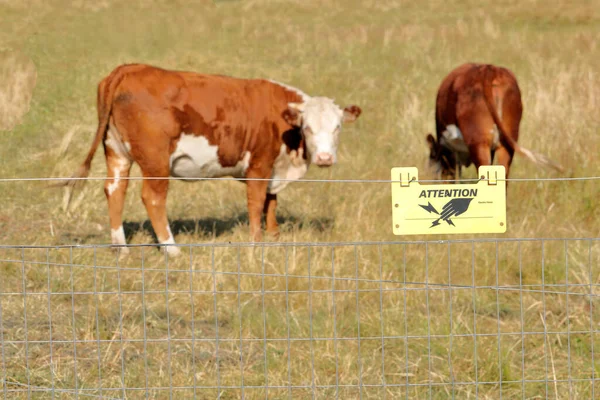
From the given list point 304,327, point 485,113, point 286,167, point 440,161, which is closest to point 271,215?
point 286,167

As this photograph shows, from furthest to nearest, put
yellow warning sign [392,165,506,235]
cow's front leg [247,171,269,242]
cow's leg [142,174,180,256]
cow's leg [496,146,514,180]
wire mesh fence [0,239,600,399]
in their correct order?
cow's leg [496,146,514,180] → cow's front leg [247,171,269,242] → cow's leg [142,174,180,256] → wire mesh fence [0,239,600,399] → yellow warning sign [392,165,506,235]

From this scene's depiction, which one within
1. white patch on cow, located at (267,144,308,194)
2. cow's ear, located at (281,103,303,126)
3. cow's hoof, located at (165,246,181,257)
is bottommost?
cow's hoof, located at (165,246,181,257)

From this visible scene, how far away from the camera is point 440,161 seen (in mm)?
10039

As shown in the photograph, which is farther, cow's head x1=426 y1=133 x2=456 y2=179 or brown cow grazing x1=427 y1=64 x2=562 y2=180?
cow's head x1=426 y1=133 x2=456 y2=179

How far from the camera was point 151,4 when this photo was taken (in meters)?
16.7

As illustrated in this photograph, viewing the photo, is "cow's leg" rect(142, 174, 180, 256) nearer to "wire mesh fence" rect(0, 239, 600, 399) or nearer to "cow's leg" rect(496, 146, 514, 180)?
"wire mesh fence" rect(0, 239, 600, 399)

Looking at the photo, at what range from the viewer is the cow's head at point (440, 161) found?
9922 millimetres

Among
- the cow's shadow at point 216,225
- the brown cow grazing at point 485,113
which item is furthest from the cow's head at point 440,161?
the cow's shadow at point 216,225

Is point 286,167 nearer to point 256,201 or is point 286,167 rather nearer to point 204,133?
point 256,201

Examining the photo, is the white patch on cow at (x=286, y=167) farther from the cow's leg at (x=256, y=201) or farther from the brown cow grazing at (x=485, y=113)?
the brown cow grazing at (x=485, y=113)

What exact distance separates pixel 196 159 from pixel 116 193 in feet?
2.38

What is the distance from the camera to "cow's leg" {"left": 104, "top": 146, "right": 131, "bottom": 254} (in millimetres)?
7895

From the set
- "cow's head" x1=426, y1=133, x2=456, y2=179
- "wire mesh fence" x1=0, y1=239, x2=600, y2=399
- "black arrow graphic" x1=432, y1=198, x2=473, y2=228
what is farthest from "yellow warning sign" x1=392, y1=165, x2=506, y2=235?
"cow's head" x1=426, y1=133, x2=456, y2=179

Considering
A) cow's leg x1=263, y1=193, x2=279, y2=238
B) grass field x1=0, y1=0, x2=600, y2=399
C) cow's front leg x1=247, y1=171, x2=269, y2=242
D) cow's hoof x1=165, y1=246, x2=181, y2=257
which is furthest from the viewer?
cow's leg x1=263, y1=193, x2=279, y2=238
